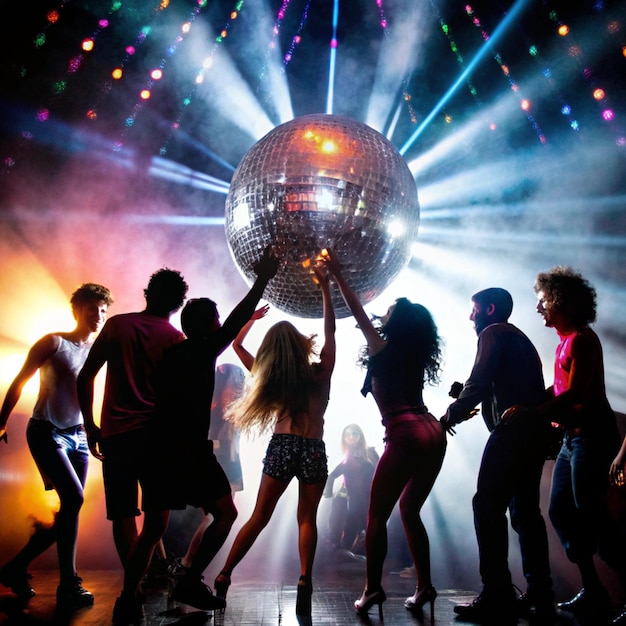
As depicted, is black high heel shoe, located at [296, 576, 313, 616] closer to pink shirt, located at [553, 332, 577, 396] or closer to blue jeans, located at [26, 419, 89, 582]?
blue jeans, located at [26, 419, 89, 582]

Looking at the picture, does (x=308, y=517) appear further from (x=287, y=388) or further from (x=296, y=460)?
(x=287, y=388)

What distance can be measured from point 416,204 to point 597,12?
10.9 ft

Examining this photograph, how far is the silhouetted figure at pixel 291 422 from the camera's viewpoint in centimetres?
258

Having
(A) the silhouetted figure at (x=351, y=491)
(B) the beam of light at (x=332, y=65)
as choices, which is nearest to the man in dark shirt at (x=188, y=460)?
(A) the silhouetted figure at (x=351, y=491)

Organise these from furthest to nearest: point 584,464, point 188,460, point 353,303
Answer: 1. point 353,303
2. point 584,464
3. point 188,460

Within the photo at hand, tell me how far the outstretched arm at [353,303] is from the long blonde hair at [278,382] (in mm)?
407

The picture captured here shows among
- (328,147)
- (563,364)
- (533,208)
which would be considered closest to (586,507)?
(563,364)

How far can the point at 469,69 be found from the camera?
205 inches

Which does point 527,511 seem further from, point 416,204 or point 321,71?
point 321,71

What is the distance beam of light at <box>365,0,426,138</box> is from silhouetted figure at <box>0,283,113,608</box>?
3564 mm

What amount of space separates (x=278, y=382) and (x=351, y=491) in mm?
3286

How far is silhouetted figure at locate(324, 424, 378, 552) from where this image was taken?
18.1 ft

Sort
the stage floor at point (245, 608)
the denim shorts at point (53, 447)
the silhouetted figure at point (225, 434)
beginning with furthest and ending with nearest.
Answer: the silhouetted figure at point (225, 434)
the denim shorts at point (53, 447)
the stage floor at point (245, 608)

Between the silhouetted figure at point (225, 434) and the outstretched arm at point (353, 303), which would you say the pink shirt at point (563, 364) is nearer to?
the outstretched arm at point (353, 303)
